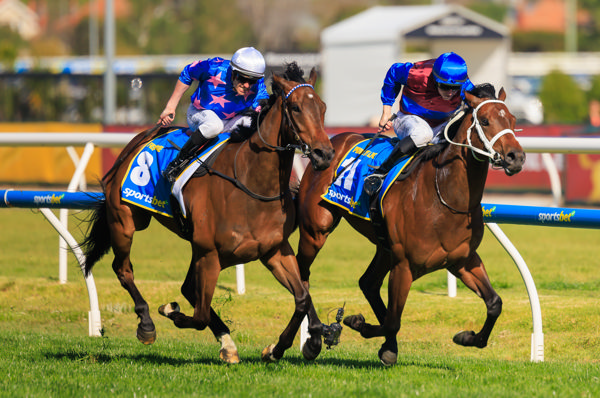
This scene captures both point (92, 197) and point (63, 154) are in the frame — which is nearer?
point (92, 197)

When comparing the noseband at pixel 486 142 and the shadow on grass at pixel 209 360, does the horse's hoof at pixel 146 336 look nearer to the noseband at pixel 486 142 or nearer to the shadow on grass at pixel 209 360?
the shadow on grass at pixel 209 360

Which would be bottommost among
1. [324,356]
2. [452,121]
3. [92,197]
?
[324,356]

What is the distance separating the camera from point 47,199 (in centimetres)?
759

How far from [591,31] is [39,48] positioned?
125ft

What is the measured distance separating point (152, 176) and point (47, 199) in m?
1.57

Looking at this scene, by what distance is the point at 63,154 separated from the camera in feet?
56.5

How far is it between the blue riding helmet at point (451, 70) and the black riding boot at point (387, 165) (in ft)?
1.51

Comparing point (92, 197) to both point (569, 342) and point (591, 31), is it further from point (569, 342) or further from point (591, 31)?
point (591, 31)

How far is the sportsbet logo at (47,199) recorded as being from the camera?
7.55 meters

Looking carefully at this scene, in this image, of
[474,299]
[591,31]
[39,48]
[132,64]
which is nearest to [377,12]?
[132,64]

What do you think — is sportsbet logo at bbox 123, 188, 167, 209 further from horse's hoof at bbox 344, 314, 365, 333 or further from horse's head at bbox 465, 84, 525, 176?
horse's head at bbox 465, 84, 525, 176

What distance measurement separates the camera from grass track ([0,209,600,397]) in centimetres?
516

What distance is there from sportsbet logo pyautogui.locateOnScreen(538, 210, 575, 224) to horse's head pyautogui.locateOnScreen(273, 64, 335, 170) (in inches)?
66.2

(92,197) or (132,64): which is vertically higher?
(132,64)
